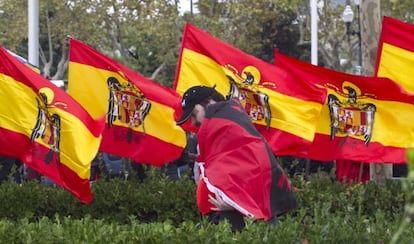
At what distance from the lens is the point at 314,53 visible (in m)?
21.1

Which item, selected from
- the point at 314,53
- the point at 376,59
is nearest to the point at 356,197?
the point at 376,59

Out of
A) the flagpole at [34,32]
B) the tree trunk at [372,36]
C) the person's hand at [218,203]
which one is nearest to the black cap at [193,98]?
the person's hand at [218,203]

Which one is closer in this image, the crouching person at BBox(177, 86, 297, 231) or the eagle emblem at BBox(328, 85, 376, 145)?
the crouching person at BBox(177, 86, 297, 231)

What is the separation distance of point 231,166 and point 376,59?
4098 millimetres

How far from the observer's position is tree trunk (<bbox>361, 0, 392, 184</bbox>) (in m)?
8.84

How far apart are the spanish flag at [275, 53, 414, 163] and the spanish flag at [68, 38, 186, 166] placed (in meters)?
1.35

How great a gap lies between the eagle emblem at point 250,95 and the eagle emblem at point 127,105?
36.8 inches

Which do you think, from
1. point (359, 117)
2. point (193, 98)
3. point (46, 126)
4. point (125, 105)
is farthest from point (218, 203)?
point (359, 117)

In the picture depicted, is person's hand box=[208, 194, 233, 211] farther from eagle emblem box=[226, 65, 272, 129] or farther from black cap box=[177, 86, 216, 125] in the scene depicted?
eagle emblem box=[226, 65, 272, 129]

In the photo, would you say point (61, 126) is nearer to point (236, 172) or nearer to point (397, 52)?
point (236, 172)

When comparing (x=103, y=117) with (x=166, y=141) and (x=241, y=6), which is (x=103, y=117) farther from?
(x=241, y=6)

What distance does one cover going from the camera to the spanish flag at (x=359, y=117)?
8430 mm

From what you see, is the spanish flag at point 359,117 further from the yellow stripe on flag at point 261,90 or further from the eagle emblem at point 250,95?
the eagle emblem at point 250,95

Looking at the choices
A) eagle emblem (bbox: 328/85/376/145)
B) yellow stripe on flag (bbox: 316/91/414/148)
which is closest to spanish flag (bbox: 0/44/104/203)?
eagle emblem (bbox: 328/85/376/145)
